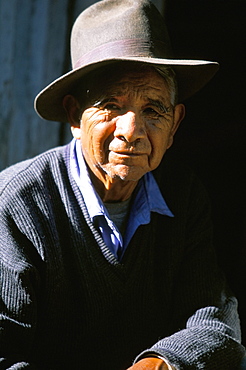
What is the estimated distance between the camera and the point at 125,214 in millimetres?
2293

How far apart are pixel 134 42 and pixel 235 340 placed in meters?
1.15

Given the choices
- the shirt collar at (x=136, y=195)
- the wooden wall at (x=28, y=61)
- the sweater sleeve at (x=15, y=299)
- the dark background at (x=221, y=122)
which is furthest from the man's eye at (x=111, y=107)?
→ the dark background at (x=221, y=122)

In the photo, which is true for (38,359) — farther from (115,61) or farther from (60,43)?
(60,43)

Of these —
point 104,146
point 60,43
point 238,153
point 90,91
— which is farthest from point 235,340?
point 238,153

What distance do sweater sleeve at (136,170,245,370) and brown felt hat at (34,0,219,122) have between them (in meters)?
0.63

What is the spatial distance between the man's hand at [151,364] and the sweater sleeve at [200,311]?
0.08 ft

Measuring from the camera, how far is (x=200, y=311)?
2.21 meters

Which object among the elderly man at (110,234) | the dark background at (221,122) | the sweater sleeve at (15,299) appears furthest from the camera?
the dark background at (221,122)

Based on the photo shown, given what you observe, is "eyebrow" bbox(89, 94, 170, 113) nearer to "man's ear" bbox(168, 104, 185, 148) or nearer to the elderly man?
the elderly man

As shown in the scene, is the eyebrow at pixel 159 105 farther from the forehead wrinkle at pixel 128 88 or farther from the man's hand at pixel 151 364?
the man's hand at pixel 151 364

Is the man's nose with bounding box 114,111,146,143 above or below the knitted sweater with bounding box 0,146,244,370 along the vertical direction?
above

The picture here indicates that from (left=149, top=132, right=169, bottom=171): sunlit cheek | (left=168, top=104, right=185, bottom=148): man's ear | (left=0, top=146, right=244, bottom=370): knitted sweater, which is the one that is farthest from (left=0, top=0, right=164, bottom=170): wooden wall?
(left=149, top=132, right=169, bottom=171): sunlit cheek

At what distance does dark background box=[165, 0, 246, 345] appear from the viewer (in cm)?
394

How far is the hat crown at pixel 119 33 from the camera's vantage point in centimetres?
199
